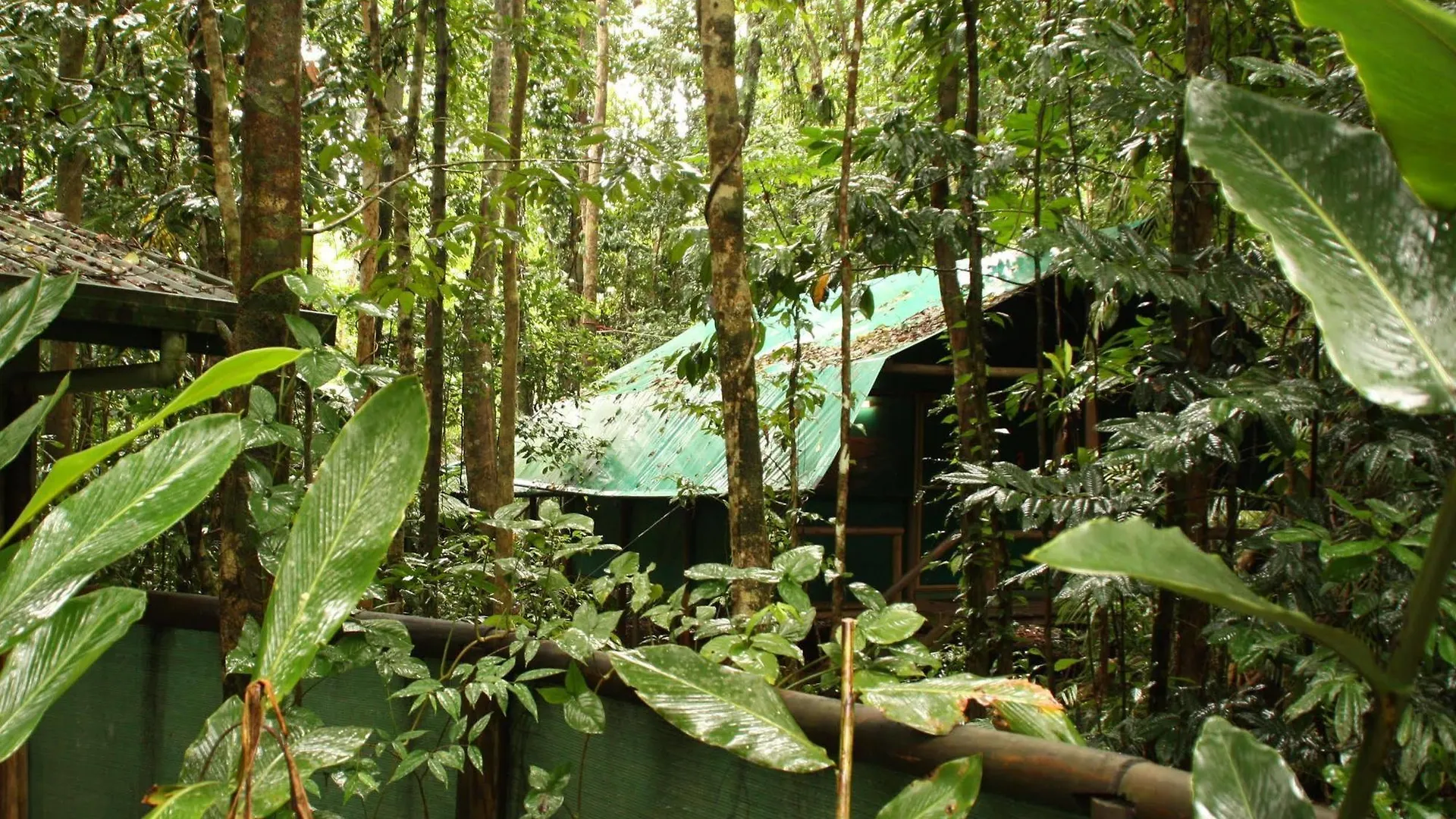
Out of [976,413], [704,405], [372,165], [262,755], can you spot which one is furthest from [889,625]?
[704,405]

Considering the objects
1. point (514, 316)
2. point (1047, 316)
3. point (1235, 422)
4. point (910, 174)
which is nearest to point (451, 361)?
point (514, 316)

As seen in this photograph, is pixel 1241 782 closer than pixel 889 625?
Yes

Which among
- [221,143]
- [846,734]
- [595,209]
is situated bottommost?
[846,734]

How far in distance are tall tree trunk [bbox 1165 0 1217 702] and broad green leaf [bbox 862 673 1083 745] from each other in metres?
1.20

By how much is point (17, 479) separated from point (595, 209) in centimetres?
1230

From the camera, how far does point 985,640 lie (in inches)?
142

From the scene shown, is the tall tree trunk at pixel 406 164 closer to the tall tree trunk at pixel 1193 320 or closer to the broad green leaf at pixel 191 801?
the tall tree trunk at pixel 1193 320

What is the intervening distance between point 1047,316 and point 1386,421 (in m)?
6.09

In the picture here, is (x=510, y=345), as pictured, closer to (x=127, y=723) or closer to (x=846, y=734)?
(x=127, y=723)

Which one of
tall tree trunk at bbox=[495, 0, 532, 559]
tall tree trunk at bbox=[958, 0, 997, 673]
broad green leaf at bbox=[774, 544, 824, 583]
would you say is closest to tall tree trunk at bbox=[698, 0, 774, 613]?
broad green leaf at bbox=[774, 544, 824, 583]

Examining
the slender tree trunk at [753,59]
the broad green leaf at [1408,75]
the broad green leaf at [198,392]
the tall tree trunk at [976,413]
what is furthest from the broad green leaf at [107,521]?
the slender tree trunk at [753,59]

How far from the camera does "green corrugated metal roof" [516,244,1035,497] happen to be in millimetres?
7039

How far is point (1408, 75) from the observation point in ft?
2.12

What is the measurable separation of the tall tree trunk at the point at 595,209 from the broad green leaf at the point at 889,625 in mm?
11776
